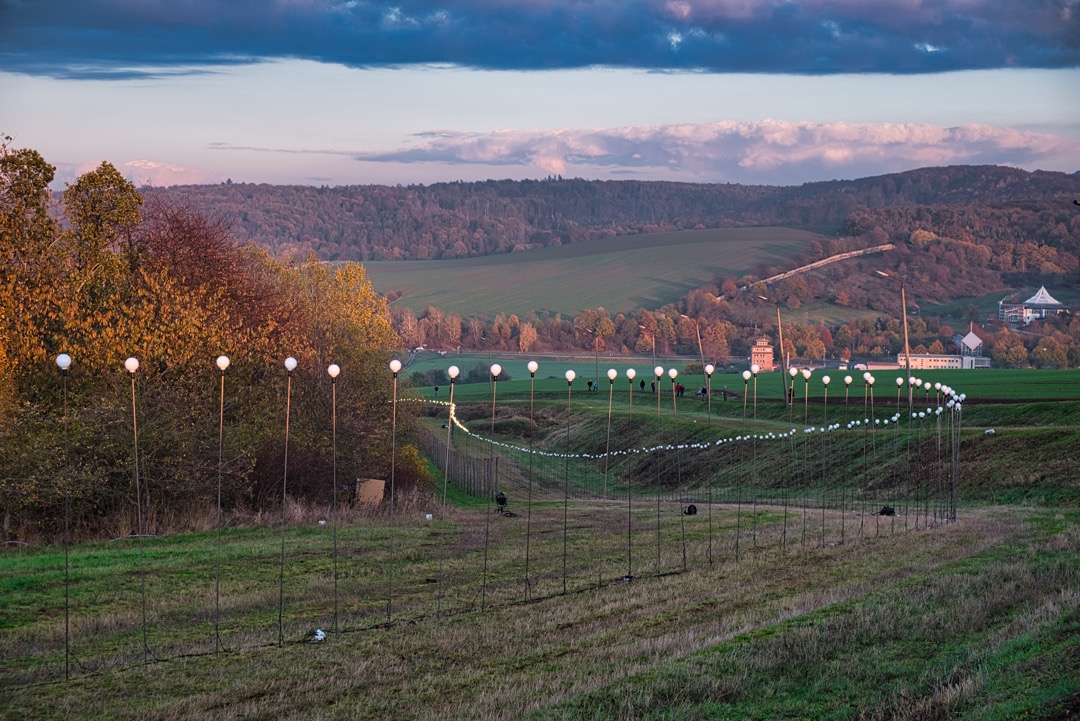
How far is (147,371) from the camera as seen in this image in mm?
38406

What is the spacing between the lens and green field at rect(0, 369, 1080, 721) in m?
14.5

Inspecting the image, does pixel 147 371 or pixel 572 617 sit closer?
pixel 572 617

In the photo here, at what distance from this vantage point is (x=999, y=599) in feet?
63.3

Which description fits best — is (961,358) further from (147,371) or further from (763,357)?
(147,371)

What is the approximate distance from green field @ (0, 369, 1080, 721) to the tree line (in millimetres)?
2717

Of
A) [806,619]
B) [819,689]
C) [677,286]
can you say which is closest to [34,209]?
[806,619]

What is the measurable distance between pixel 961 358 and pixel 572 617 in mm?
129084

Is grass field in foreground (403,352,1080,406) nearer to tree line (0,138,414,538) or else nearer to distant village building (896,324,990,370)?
distant village building (896,324,990,370)

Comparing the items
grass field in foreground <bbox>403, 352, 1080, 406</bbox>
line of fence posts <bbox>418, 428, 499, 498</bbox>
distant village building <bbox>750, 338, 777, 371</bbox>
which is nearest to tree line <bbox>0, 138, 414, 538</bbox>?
line of fence posts <bbox>418, 428, 499, 498</bbox>

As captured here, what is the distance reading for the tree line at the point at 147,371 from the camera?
33.8 metres

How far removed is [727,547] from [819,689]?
1594cm

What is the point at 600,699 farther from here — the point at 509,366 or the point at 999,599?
the point at 509,366

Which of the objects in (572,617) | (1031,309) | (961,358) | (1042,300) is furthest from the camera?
(1042,300)

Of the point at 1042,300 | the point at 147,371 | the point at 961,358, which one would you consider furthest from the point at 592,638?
the point at 1042,300
